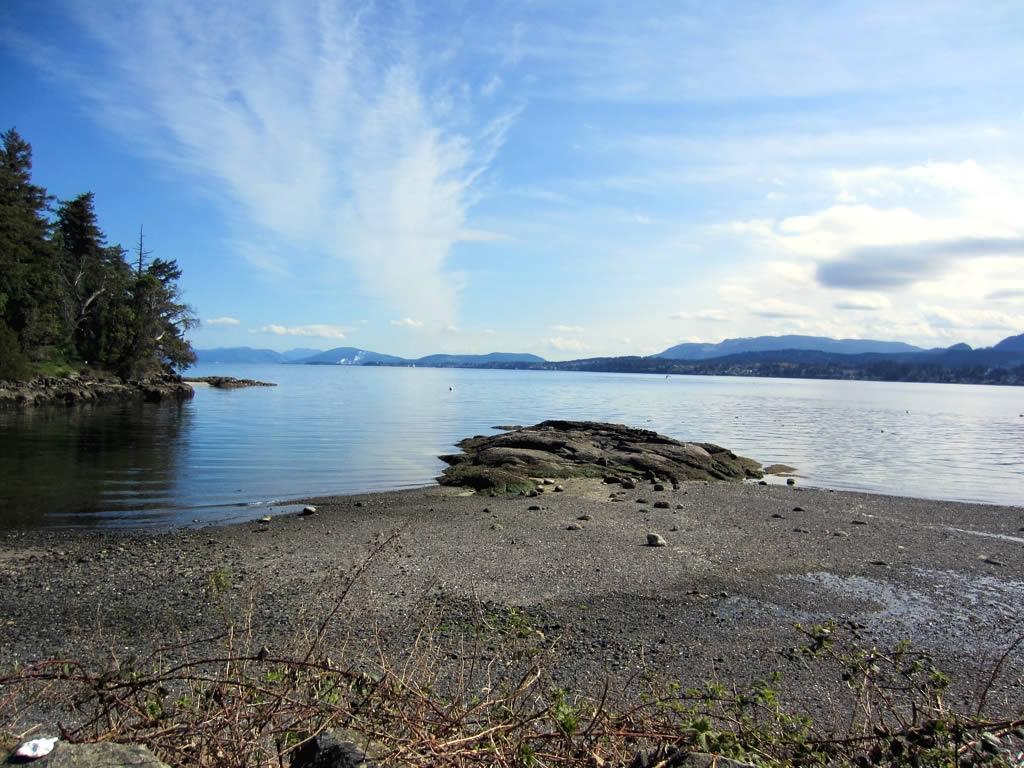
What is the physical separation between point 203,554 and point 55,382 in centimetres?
5251

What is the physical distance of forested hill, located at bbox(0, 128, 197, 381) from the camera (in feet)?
179

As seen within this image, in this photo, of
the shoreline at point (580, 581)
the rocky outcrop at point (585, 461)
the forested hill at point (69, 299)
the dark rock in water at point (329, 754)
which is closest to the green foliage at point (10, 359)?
the forested hill at point (69, 299)

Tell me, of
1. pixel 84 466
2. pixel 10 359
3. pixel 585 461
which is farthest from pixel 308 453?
pixel 10 359

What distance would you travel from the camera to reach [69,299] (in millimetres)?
62469

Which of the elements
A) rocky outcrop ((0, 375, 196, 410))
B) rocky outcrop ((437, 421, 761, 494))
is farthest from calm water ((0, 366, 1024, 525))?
rocky outcrop ((0, 375, 196, 410))

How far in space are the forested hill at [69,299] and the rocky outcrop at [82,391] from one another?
1.61 m

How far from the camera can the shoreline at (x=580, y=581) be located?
7766 millimetres

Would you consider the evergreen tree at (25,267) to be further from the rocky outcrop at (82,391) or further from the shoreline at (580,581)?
the shoreline at (580,581)

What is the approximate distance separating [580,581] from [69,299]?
68.9 meters

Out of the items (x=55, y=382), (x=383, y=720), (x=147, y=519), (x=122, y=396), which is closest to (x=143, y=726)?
(x=383, y=720)

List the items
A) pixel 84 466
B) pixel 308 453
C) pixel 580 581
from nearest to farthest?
pixel 580 581, pixel 84 466, pixel 308 453

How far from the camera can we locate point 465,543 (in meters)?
13.0

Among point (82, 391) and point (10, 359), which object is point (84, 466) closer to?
point (10, 359)

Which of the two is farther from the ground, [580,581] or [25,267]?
[25,267]
